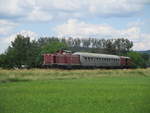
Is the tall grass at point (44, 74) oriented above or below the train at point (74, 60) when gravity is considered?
below

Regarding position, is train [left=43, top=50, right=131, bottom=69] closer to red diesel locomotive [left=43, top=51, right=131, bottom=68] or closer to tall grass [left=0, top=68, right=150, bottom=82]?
red diesel locomotive [left=43, top=51, right=131, bottom=68]

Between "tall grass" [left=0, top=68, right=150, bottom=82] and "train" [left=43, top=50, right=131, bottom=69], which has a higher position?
"train" [left=43, top=50, right=131, bottom=69]

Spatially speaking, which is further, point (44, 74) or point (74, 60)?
point (74, 60)

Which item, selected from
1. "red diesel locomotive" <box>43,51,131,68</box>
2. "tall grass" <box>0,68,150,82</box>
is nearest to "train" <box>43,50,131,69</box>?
"red diesel locomotive" <box>43,51,131,68</box>

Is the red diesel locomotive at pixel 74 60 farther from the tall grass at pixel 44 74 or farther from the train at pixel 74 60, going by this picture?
the tall grass at pixel 44 74

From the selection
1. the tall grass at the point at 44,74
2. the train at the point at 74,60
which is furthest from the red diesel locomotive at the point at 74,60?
the tall grass at the point at 44,74

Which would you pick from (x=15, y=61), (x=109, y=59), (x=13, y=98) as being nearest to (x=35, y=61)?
(x=15, y=61)

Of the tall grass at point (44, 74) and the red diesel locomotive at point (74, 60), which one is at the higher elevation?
the red diesel locomotive at point (74, 60)

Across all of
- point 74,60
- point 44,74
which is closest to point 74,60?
point 74,60

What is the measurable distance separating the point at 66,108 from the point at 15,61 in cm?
8610

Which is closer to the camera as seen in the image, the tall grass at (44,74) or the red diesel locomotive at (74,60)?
the tall grass at (44,74)

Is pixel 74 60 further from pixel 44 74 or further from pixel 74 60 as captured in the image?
pixel 44 74

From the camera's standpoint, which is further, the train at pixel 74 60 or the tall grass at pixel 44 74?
the train at pixel 74 60

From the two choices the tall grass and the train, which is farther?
the train
